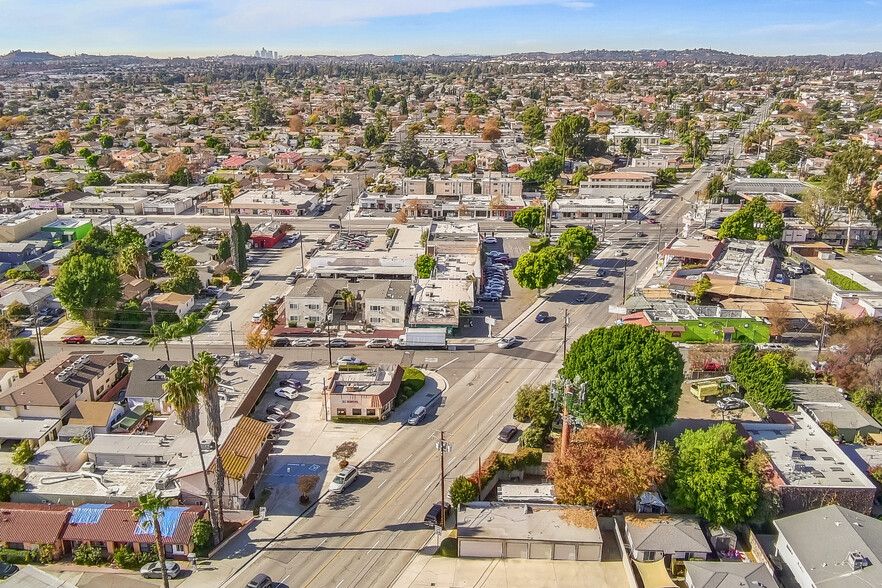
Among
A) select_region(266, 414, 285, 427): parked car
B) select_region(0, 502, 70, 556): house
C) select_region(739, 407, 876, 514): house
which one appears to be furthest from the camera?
select_region(266, 414, 285, 427): parked car

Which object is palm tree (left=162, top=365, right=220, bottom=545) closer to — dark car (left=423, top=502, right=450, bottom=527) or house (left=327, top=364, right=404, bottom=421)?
dark car (left=423, top=502, right=450, bottom=527)

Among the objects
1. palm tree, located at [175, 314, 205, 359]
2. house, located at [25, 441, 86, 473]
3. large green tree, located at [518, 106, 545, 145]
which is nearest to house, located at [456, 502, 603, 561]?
house, located at [25, 441, 86, 473]

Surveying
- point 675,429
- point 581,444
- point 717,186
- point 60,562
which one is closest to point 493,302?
point 675,429

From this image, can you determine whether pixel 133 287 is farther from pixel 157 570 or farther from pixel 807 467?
pixel 807 467

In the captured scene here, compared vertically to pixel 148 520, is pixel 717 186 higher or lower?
higher

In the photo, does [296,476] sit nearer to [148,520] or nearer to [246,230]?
[148,520]
